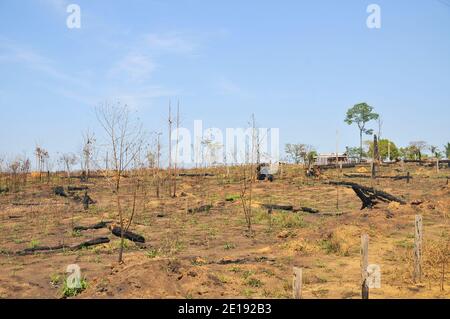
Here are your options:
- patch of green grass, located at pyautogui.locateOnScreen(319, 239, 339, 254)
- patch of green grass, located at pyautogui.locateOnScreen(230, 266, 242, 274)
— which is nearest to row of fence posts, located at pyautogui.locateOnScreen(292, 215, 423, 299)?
patch of green grass, located at pyautogui.locateOnScreen(319, 239, 339, 254)

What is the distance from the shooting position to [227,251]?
44.4 ft

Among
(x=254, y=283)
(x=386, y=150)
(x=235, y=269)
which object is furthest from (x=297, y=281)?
(x=386, y=150)

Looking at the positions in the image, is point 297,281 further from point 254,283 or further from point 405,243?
point 405,243

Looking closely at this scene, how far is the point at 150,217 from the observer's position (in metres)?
21.1

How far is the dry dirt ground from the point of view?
29.6 ft

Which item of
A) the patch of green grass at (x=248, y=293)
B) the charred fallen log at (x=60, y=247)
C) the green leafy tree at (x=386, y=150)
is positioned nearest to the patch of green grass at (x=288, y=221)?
the charred fallen log at (x=60, y=247)

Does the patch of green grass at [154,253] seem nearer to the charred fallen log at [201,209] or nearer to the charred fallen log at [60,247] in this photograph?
the charred fallen log at [60,247]

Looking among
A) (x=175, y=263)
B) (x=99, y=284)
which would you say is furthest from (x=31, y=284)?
(x=175, y=263)

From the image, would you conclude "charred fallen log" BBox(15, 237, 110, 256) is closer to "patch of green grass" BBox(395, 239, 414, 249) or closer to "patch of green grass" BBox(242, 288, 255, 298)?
"patch of green grass" BBox(242, 288, 255, 298)
